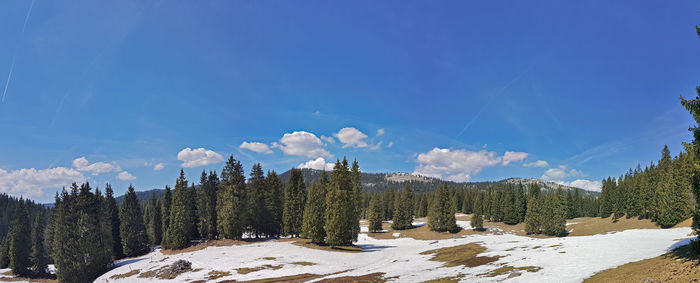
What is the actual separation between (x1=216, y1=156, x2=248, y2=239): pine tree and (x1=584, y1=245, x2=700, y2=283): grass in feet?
196

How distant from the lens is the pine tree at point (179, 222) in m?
66.4

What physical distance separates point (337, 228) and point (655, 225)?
7567cm

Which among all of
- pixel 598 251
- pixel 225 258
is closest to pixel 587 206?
pixel 598 251

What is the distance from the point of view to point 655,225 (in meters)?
74.6

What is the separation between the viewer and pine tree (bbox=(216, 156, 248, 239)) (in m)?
65.8

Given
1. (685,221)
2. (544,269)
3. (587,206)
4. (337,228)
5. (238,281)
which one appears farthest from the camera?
(587,206)

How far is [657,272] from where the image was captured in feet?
66.0

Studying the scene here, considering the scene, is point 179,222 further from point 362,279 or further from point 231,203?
point 362,279

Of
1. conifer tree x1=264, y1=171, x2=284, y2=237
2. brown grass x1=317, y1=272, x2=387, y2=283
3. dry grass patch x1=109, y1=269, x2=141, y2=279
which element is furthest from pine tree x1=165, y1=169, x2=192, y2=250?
brown grass x1=317, y1=272, x2=387, y2=283

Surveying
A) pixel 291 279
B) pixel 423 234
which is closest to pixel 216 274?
pixel 291 279

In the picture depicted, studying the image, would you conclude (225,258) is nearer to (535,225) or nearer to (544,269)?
(544,269)

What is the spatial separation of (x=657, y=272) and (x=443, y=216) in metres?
77.5

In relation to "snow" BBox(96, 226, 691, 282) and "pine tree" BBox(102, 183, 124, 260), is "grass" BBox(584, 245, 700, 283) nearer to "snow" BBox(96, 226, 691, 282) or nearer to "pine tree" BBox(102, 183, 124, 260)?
"snow" BBox(96, 226, 691, 282)

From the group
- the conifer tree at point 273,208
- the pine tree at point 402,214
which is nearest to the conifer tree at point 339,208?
the conifer tree at point 273,208
